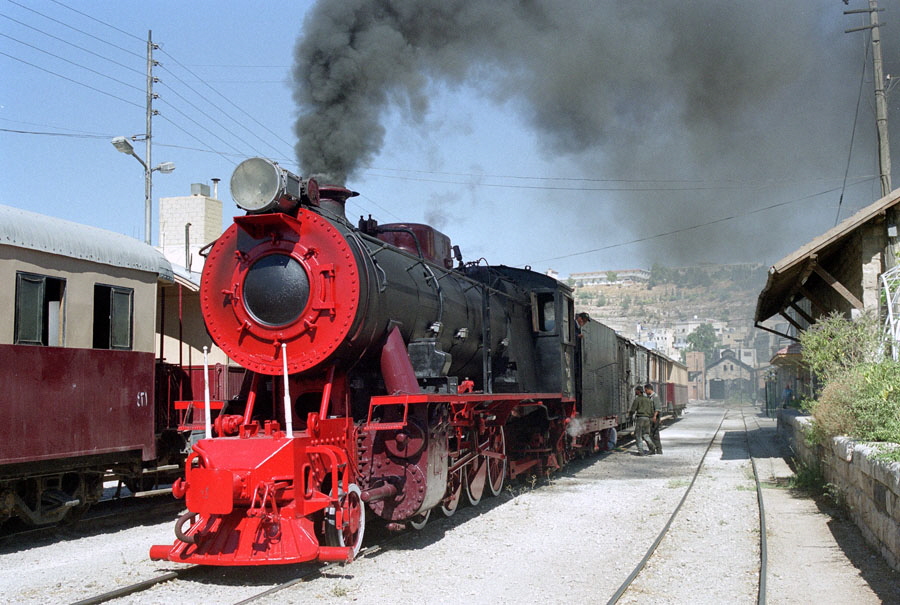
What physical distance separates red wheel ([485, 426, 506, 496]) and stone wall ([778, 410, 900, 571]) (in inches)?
159

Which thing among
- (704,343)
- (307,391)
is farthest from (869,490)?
(704,343)

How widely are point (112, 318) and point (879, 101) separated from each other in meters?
16.8

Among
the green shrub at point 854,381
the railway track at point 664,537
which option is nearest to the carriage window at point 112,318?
the railway track at point 664,537

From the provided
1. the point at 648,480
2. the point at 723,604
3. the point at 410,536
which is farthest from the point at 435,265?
the point at 648,480

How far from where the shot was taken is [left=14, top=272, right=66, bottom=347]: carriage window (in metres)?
8.09

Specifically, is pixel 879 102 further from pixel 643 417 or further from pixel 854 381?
pixel 854 381

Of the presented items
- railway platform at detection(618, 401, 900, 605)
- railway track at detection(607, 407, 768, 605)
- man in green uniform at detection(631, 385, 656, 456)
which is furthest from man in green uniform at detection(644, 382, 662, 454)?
railway platform at detection(618, 401, 900, 605)

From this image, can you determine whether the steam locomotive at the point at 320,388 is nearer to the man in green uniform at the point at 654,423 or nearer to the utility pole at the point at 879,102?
the man in green uniform at the point at 654,423

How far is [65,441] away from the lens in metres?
8.41

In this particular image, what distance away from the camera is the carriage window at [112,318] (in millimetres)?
9219

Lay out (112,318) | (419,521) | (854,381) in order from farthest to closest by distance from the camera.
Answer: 1. (854,381)
2. (112,318)
3. (419,521)

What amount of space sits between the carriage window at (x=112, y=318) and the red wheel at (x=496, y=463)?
15.0ft

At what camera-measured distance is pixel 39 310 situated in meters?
8.30

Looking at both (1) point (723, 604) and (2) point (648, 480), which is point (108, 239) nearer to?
(1) point (723, 604)
